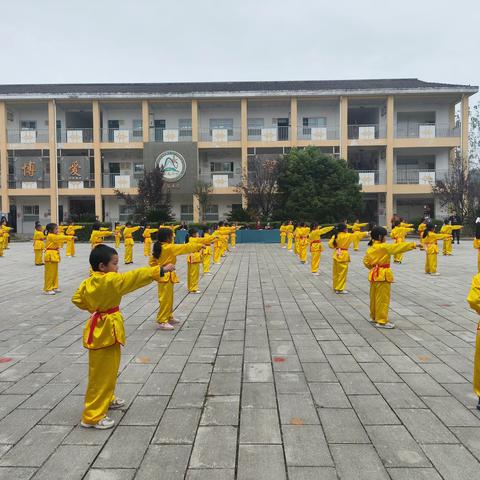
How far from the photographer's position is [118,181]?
31906 millimetres

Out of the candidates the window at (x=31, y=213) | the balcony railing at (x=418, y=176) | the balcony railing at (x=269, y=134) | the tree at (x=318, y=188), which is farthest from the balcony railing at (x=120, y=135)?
the balcony railing at (x=418, y=176)

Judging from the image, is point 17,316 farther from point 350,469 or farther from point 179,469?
point 350,469

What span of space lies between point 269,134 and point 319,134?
11.9ft

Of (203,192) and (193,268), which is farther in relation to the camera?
(203,192)

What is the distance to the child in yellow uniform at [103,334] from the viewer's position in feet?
11.4

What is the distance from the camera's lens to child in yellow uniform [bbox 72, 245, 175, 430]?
3.49 metres

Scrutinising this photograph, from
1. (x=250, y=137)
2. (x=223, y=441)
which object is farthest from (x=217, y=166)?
(x=223, y=441)

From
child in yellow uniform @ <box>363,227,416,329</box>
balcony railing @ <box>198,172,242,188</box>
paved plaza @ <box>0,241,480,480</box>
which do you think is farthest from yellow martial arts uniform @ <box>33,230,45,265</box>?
balcony railing @ <box>198,172,242,188</box>

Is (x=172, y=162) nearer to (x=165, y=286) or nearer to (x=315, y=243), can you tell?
(x=315, y=243)

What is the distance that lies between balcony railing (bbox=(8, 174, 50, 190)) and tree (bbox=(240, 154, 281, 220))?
48.3ft

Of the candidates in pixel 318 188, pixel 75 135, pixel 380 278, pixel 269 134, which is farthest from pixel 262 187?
pixel 380 278

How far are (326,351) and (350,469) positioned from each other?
2595 millimetres

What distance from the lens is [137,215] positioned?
2950cm

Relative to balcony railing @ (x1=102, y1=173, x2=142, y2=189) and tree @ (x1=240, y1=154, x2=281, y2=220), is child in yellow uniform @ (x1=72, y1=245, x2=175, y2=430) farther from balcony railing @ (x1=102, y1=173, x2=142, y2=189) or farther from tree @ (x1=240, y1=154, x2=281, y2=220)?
balcony railing @ (x1=102, y1=173, x2=142, y2=189)
